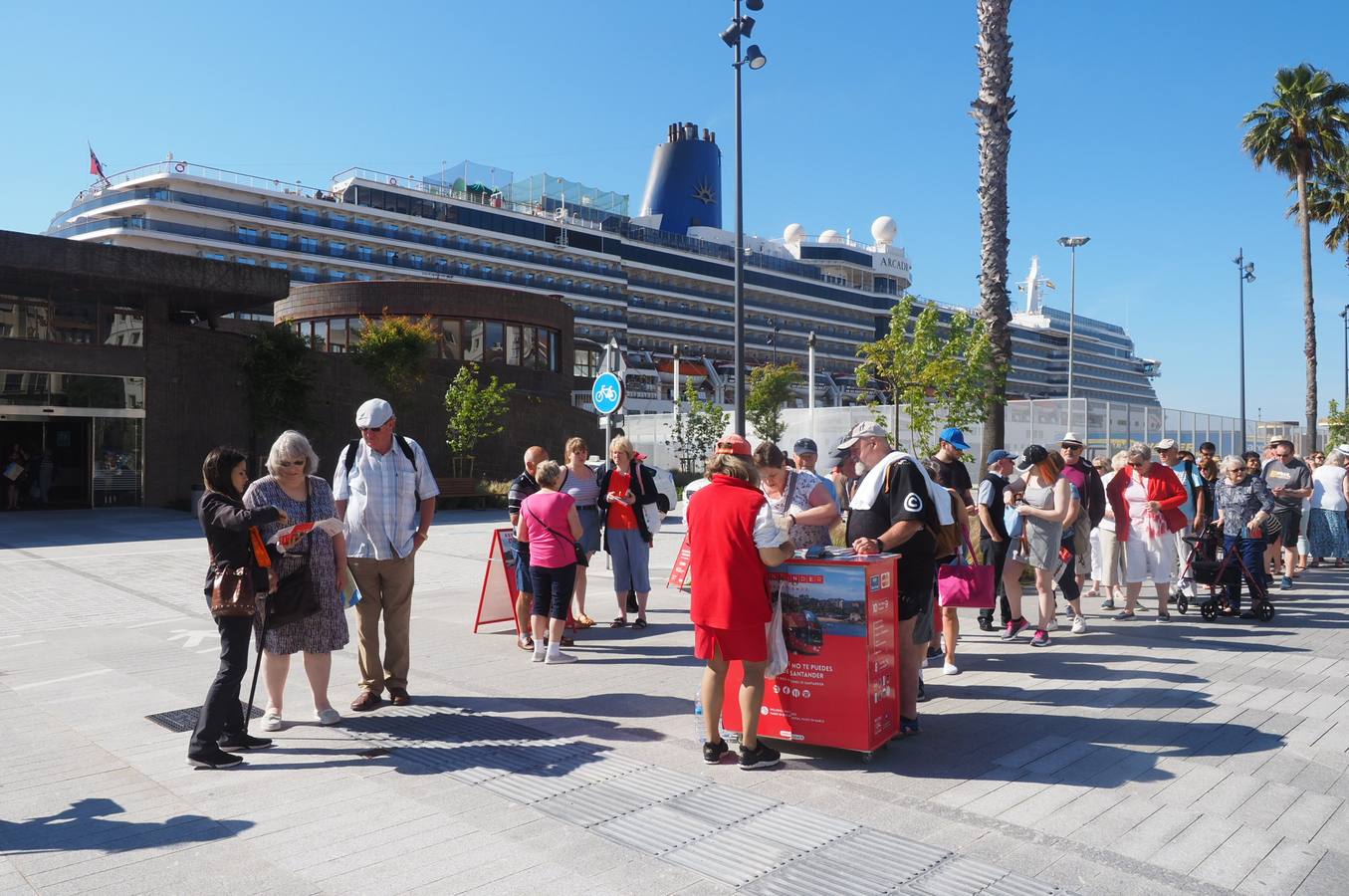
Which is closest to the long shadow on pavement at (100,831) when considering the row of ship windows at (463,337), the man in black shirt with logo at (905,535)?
the man in black shirt with logo at (905,535)

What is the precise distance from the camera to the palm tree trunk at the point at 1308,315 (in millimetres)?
27812

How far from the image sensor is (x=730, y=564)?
471cm

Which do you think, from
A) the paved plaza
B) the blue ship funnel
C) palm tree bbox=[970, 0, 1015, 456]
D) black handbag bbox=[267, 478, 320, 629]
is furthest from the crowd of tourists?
the blue ship funnel

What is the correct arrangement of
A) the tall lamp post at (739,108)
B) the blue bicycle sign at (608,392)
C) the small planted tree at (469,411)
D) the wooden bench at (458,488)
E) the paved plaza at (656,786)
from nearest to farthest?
the paved plaza at (656,786)
the blue bicycle sign at (608,392)
the tall lamp post at (739,108)
the wooden bench at (458,488)
the small planted tree at (469,411)

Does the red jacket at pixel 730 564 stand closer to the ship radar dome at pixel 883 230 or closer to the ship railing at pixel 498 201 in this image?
the ship railing at pixel 498 201

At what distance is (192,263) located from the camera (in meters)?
21.8

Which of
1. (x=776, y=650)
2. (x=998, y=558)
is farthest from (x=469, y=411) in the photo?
(x=776, y=650)

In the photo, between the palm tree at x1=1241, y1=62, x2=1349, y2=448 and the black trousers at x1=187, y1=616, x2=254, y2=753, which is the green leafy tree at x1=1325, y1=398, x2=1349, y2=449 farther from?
the black trousers at x1=187, y1=616, x2=254, y2=753

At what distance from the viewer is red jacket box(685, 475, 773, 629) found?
4.68 m

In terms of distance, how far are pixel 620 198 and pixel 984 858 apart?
78670 mm

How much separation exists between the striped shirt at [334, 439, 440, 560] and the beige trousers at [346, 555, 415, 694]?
88mm

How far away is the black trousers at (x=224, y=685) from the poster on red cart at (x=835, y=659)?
2638 millimetres

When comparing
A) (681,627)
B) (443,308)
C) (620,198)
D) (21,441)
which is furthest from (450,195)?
(681,627)

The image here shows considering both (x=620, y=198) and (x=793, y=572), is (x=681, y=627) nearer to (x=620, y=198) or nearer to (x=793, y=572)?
(x=793, y=572)
